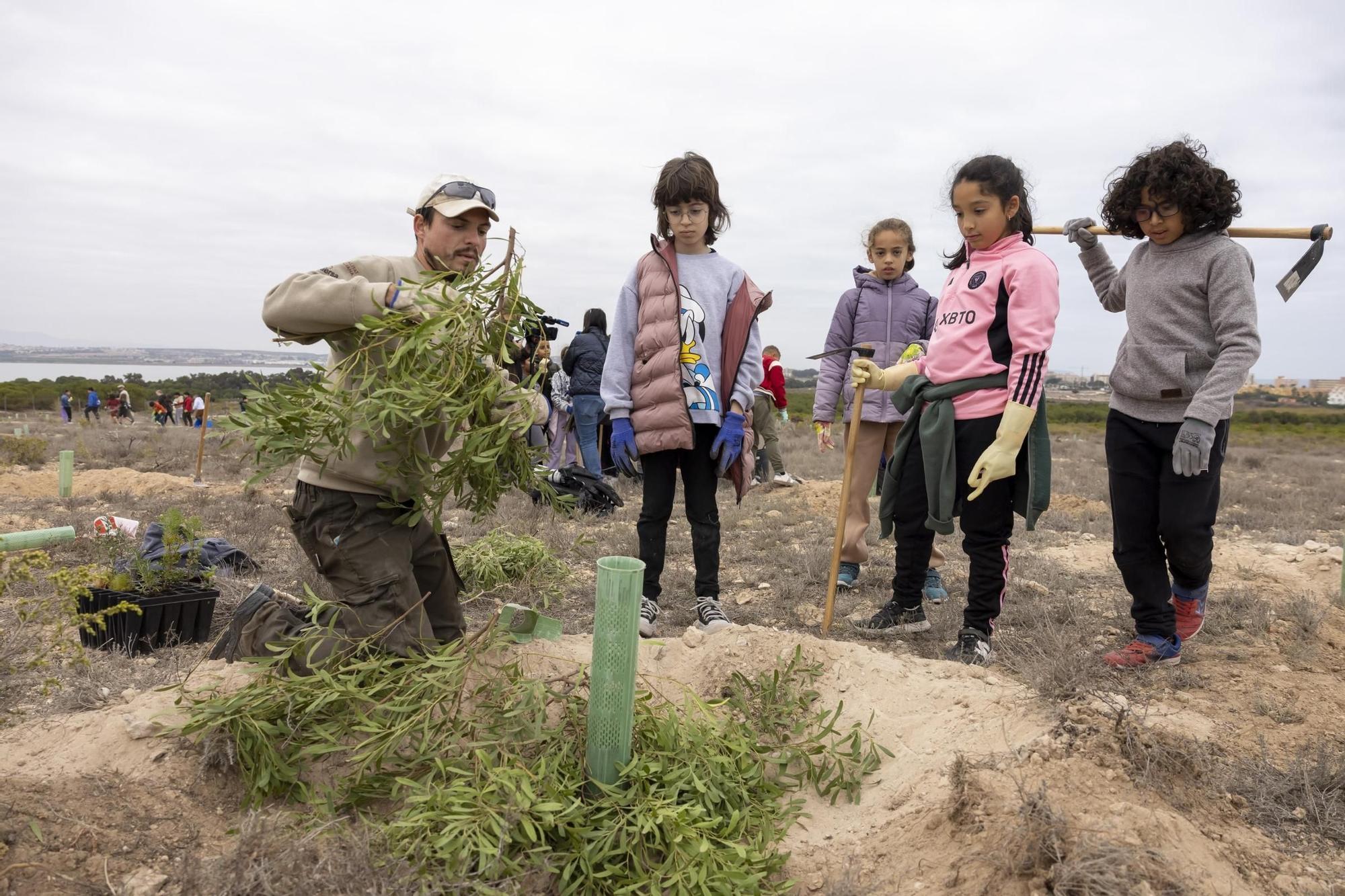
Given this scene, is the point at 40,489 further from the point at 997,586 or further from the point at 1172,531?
the point at 1172,531

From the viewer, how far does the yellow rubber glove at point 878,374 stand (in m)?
4.07

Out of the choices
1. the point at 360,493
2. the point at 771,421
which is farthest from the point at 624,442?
the point at 771,421

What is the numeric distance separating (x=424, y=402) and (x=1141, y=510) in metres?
2.94

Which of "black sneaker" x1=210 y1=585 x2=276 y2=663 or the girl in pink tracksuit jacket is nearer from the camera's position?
"black sneaker" x1=210 y1=585 x2=276 y2=663

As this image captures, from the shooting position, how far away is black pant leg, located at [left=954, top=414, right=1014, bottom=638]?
3.64 m

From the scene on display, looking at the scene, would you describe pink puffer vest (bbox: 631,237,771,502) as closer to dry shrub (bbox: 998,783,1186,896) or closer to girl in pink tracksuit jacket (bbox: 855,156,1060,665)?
girl in pink tracksuit jacket (bbox: 855,156,1060,665)

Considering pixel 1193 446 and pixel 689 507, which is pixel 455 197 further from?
pixel 1193 446

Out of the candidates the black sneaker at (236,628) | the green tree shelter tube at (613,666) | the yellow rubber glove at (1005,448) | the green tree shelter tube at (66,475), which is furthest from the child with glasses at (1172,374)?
the green tree shelter tube at (66,475)

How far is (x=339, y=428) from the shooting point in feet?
8.32

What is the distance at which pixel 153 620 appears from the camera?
4.03 meters

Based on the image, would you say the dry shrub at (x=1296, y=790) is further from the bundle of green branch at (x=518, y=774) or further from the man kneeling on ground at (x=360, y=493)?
the man kneeling on ground at (x=360, y=493)

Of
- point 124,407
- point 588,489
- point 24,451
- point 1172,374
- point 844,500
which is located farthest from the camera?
point 124,407

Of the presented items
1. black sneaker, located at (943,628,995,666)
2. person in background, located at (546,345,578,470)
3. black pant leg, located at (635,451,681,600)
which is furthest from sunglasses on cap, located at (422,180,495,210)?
person in background, located at (546,345,578,470)

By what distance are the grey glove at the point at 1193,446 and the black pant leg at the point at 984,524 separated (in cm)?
66
